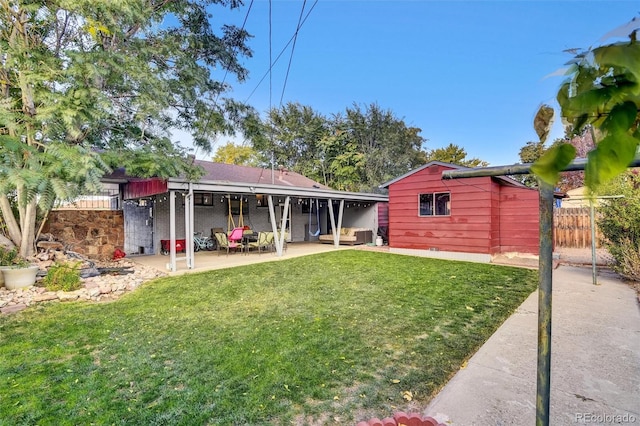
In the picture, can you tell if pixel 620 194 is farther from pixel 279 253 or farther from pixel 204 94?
pixel 204 94

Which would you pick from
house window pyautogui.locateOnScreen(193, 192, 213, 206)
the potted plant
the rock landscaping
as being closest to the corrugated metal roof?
house window pyautogui.locateOnScreen(193, 192, 213, 206)

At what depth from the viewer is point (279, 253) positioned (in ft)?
36.7

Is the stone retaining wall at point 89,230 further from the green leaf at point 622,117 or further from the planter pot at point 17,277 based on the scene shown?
the green leaf at point 622,117

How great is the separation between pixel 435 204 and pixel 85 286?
10.2 m

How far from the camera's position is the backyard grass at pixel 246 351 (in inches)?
102

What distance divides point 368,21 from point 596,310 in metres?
10.1

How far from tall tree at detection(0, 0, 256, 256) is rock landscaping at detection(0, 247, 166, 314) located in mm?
826

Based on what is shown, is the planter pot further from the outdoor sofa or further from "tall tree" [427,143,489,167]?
"tall tree" [427,143,489,167]

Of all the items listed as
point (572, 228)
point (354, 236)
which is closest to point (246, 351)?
point (354, 236)

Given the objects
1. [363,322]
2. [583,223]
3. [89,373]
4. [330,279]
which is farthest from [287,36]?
[583,223]

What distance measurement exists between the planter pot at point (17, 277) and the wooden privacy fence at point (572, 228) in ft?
54.5

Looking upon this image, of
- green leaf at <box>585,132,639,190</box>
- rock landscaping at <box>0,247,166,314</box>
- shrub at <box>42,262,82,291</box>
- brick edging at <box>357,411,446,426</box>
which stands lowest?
rock landscaping at <box>0,247,166,314</box>

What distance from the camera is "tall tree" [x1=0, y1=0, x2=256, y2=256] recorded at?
5.29 m

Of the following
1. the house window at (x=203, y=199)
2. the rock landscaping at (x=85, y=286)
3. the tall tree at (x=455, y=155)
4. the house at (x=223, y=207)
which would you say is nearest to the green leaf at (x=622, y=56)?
the rock landscaping at (x=85, y=286)
